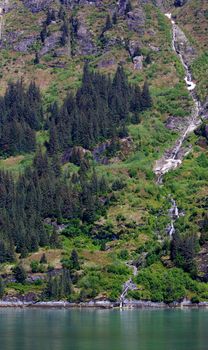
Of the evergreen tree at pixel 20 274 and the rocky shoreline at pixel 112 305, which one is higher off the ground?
the evergreen tree at pixel 20 274

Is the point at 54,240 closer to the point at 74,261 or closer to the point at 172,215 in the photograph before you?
the point at 74,261

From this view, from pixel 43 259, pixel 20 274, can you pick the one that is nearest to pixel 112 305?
pixel 43 259

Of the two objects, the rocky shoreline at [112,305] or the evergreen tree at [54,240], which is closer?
the rocky shoreline at [112,305]

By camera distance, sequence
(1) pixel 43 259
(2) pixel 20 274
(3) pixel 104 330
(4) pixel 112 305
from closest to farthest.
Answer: (3) pixel 104 330 → (4) pixel 112 305 → (2) pixel 20 274 → (1) pixel 43 259

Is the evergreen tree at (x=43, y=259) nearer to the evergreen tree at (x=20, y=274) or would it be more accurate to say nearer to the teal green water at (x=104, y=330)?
the evergreen tree at (x=20, y=274)

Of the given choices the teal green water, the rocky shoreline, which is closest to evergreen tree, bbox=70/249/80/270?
the rocky shoreline

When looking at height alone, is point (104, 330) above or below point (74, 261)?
below

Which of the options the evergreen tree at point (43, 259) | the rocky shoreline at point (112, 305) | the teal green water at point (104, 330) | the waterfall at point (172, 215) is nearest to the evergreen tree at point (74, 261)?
the evergreen tree at point (43, 259)

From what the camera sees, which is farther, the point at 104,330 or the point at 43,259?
Answer: the point at 43,259

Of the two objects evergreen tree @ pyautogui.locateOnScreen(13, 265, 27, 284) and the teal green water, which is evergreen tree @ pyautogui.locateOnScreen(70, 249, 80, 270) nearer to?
evergreen tree @ pyautogui.locateOnScreen(13, 265, 27, 284)

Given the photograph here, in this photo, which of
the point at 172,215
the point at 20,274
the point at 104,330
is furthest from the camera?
the point at 172,215
